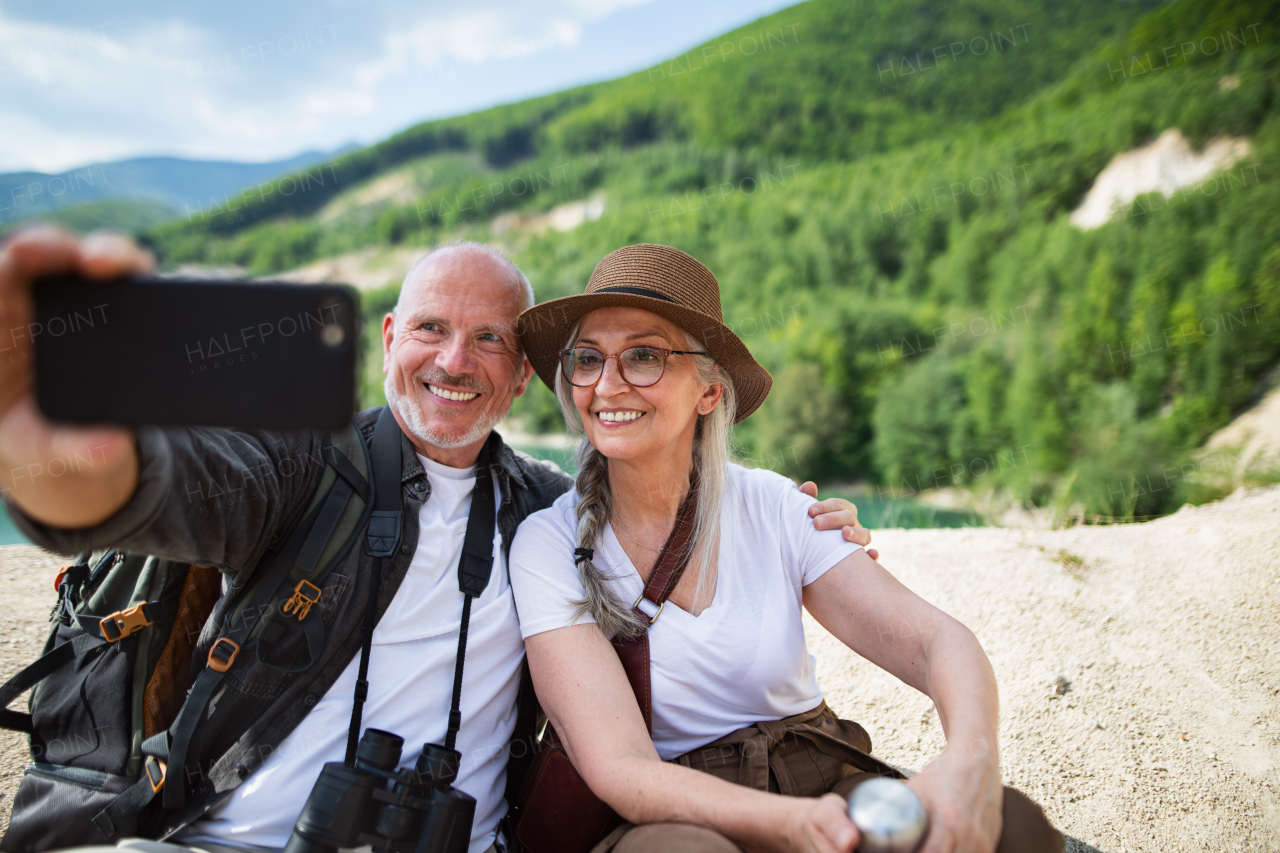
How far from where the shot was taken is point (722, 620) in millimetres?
2096

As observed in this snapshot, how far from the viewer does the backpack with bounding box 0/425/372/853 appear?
187cm

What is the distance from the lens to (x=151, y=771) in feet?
6.14

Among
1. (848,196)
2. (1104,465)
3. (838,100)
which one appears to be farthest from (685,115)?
(1104,465)

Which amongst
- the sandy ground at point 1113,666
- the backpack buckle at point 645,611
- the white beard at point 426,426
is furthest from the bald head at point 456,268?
the sandy ground at point 1113,666

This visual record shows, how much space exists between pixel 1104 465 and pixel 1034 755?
29.2m

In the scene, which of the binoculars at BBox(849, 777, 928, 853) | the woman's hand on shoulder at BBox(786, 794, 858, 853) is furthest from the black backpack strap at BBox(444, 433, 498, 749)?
the binoculars at BBox(849, 777, 928, 853)

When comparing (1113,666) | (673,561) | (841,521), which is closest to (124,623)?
(673,561)

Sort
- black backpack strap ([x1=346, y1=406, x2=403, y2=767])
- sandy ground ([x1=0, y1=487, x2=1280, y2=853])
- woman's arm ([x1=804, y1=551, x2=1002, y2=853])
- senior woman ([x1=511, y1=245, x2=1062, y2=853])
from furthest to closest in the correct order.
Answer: sandy ground ([x1=0, y1=487, x2=1280, y2=853])
black backpack strap ([x1=346, y1=406, x2=403, y2=767])
senior woman ([x1=511, y1=245, x2=1062, y2=853])
woman's arm ([x1=804, y1=551, x2=1002, y2=853])

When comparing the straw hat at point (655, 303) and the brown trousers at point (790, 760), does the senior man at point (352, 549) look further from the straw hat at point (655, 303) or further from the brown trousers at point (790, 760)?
the brown trousers at point (790, 760)

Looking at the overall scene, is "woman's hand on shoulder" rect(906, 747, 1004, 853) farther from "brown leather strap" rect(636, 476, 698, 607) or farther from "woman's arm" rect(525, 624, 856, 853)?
"brown leather strap" rect(636, 476, 698, 607)

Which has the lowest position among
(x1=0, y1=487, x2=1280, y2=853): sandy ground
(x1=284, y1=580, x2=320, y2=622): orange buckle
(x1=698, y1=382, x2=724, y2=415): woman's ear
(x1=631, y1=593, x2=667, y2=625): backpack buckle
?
(x1=0, y1=487, x2=1280, y2=853): sandy ground

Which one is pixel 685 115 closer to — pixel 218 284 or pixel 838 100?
pixel 838 100

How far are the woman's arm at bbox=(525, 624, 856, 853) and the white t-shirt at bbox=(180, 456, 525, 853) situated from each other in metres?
0.21

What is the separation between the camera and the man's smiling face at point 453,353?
2.39m
